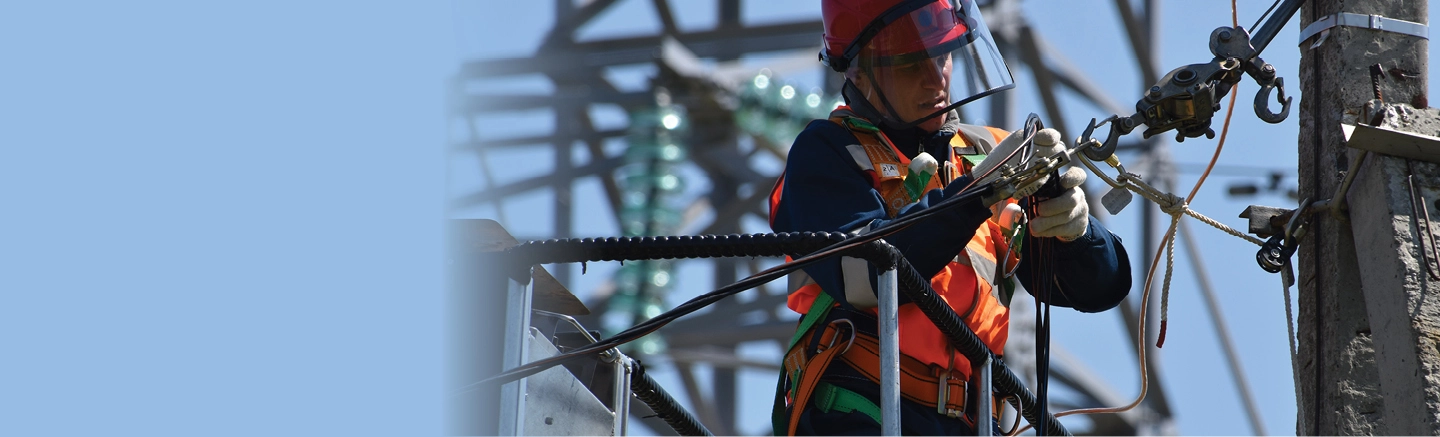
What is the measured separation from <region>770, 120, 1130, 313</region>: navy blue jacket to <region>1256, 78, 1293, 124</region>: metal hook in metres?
0.52

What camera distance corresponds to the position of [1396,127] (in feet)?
13.8

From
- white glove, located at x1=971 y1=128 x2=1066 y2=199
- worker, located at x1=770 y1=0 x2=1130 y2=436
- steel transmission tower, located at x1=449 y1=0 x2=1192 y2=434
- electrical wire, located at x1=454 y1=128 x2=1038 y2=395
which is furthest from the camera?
steel transmission tower, located at x1=449 y1=0 x2=1192 y2=434

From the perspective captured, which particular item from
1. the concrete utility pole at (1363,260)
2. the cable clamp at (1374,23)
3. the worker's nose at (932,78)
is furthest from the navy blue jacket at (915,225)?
the cable clamp at (1374,23)

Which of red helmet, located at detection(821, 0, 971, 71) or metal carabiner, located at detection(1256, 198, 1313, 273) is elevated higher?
red helmet, located at detection(821, 0, 971, 71)

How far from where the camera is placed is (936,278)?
4.34 meters

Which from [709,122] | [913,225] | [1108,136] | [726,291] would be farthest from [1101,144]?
[709,122]

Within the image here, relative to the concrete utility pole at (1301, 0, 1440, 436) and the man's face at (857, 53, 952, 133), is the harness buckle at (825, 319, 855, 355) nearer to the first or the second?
the man's face at (857, 53, 952, 133)

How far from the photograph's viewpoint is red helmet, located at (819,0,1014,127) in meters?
4.63

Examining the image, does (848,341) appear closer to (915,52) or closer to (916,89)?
(916,89)

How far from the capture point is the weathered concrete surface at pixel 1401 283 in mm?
3986

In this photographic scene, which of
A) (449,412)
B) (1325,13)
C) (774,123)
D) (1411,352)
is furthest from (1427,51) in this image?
(774,123)

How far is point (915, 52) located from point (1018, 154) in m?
0.90

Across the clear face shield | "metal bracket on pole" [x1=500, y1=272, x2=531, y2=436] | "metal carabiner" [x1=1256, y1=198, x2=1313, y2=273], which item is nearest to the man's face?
the clear face shield

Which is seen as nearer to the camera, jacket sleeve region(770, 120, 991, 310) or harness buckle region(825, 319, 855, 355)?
jacket sleeve region(770, 120, 991, 310)
